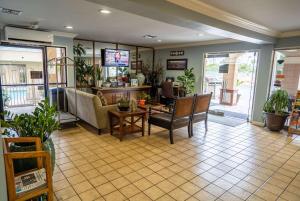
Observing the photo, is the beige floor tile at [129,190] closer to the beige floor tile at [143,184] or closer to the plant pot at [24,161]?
the beige floor tile at [143,184]

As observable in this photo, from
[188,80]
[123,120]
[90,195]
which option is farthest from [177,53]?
[90,195]

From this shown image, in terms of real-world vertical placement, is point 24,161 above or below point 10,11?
below

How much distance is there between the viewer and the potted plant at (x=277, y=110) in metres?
4.40

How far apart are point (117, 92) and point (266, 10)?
15.3ft

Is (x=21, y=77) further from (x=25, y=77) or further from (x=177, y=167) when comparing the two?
(x=177, y=167)

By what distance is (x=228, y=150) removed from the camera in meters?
3.40

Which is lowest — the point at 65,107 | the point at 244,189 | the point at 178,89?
the point at 244,189

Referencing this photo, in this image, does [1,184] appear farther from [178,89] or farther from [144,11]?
[178,89]

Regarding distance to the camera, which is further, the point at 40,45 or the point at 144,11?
the point at 40,45

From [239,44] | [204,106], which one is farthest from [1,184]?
[239,44]

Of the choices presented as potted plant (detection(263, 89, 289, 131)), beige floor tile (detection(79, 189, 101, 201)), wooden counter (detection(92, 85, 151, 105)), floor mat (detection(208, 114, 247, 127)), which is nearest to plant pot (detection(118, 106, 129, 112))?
beige floor tile (detection(79, 189, 101, 201))

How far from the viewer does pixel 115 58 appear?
6.12 metres

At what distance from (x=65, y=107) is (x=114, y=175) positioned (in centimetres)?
345

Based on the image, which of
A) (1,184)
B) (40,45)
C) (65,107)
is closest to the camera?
(1,184)
